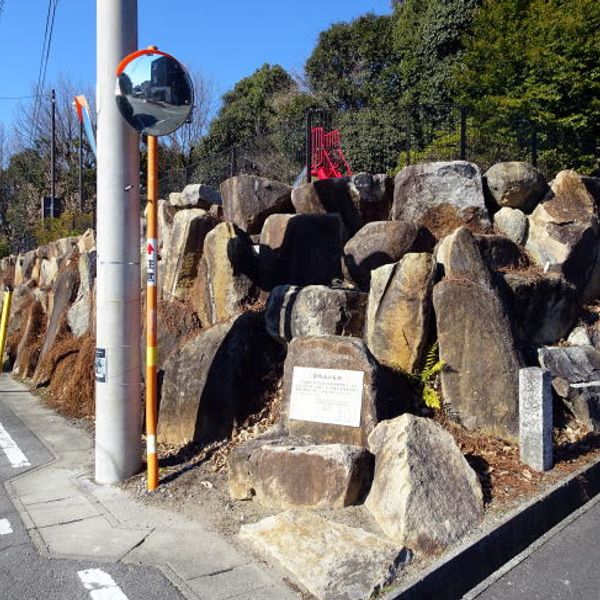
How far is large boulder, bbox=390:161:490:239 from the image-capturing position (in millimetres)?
9109

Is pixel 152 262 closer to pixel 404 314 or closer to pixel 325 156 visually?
pixel 404 314

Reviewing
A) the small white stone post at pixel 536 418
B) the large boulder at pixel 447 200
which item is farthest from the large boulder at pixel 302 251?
the small white stone post at pixel 536 418

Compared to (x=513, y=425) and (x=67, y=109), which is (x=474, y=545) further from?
(x=67, y=109)

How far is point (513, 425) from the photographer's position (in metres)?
A: 6.06

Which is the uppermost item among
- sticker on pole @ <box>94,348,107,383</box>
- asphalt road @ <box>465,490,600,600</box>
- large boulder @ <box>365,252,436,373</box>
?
large boulder @ <box>365,252,436,373</box>

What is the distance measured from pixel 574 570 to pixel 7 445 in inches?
239

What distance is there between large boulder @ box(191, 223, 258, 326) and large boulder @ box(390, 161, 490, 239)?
243cm

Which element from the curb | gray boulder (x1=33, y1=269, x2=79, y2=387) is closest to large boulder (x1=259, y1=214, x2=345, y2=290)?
the curb

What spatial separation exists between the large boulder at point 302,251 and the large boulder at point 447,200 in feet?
3.91

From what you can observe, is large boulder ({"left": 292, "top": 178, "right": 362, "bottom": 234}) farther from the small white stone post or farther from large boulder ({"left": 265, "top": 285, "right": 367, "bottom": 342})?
the small white stone post

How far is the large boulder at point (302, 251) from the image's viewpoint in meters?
8.52

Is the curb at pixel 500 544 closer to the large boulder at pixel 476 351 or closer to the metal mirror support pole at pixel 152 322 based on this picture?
the large boulder at pixel 476 351

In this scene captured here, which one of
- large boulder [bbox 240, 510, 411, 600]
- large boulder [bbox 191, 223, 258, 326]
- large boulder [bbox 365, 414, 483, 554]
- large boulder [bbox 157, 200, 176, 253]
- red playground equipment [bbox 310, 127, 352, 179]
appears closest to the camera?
large boulder [bbox 240, 510, 411, 600]

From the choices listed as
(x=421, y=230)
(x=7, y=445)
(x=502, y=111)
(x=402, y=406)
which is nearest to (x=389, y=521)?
(x=402, y=406)
